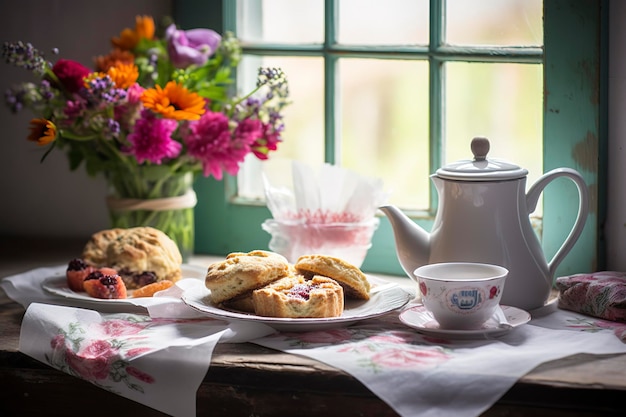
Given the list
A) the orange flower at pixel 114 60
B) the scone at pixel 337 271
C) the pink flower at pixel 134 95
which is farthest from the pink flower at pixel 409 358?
the orange flower at pixel 114 60

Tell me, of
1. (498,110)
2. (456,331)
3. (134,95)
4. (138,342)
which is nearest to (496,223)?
(456,331)

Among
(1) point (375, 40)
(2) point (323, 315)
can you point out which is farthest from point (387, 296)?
(1) point (375, 40)

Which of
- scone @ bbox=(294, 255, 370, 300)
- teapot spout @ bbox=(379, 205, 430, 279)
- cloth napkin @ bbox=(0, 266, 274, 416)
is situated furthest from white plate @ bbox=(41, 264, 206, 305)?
teapot spout @ bbox=(379, 205, 430, 279)

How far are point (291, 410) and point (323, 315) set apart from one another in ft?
0.40

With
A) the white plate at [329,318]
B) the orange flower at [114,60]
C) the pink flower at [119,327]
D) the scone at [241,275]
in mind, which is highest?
the orange flower at [114,60]

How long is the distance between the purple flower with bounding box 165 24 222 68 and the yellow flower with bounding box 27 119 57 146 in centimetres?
23

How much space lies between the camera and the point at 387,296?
1.18m

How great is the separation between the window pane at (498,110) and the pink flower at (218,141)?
0.31 metres

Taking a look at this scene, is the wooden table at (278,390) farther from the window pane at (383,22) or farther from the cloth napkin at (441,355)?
the window pane at (383,22)

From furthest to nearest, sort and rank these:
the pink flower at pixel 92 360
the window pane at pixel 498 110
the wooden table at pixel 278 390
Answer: the window pane at pixel 498 110
the pink flower at pixel 92 360
the wooden table at pixel 278 390

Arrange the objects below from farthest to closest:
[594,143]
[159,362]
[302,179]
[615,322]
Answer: [302,179]
[594,143]
[615,322]
[159,362]

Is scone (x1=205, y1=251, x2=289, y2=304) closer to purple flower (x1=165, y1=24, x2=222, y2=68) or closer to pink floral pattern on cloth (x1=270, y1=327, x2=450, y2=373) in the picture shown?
pink floral pattern on cloth (x1=270, y1=327, x2=450, y2=373)

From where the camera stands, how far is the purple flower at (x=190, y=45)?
57.0 inches

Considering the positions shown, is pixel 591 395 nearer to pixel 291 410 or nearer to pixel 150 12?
pixel 291 410
